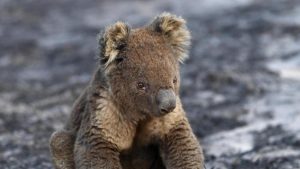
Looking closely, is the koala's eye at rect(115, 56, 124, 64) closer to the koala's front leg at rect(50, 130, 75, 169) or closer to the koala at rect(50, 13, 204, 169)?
the koala at rect(50, 13, 204, 169)

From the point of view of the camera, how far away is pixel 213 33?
18.4 meters

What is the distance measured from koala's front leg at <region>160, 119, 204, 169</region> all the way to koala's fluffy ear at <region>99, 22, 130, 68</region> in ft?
2.32

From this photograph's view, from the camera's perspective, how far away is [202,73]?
1499 centimetres

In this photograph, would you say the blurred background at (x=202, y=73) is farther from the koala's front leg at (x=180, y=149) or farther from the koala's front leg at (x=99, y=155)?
the koala's front leg at (x=99, y=155)

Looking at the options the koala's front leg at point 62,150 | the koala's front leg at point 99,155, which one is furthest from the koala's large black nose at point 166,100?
the koala's front leg at point 62,150

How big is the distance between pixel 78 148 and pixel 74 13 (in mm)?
16284

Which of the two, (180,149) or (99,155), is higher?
(99,155)

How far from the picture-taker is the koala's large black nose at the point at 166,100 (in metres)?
6.03

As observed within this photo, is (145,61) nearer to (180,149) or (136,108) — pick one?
(136,108)

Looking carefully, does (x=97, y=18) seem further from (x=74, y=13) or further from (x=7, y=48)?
(x=7, y=48)

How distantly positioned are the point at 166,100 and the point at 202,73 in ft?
29.4

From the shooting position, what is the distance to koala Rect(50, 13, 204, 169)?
6434 millimetres

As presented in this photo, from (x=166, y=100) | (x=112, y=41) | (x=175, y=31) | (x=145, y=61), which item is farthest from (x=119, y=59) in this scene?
(x=166, y=100)

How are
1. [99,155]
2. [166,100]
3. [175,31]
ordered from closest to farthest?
[166,100] → [99,155] → [175,31]
